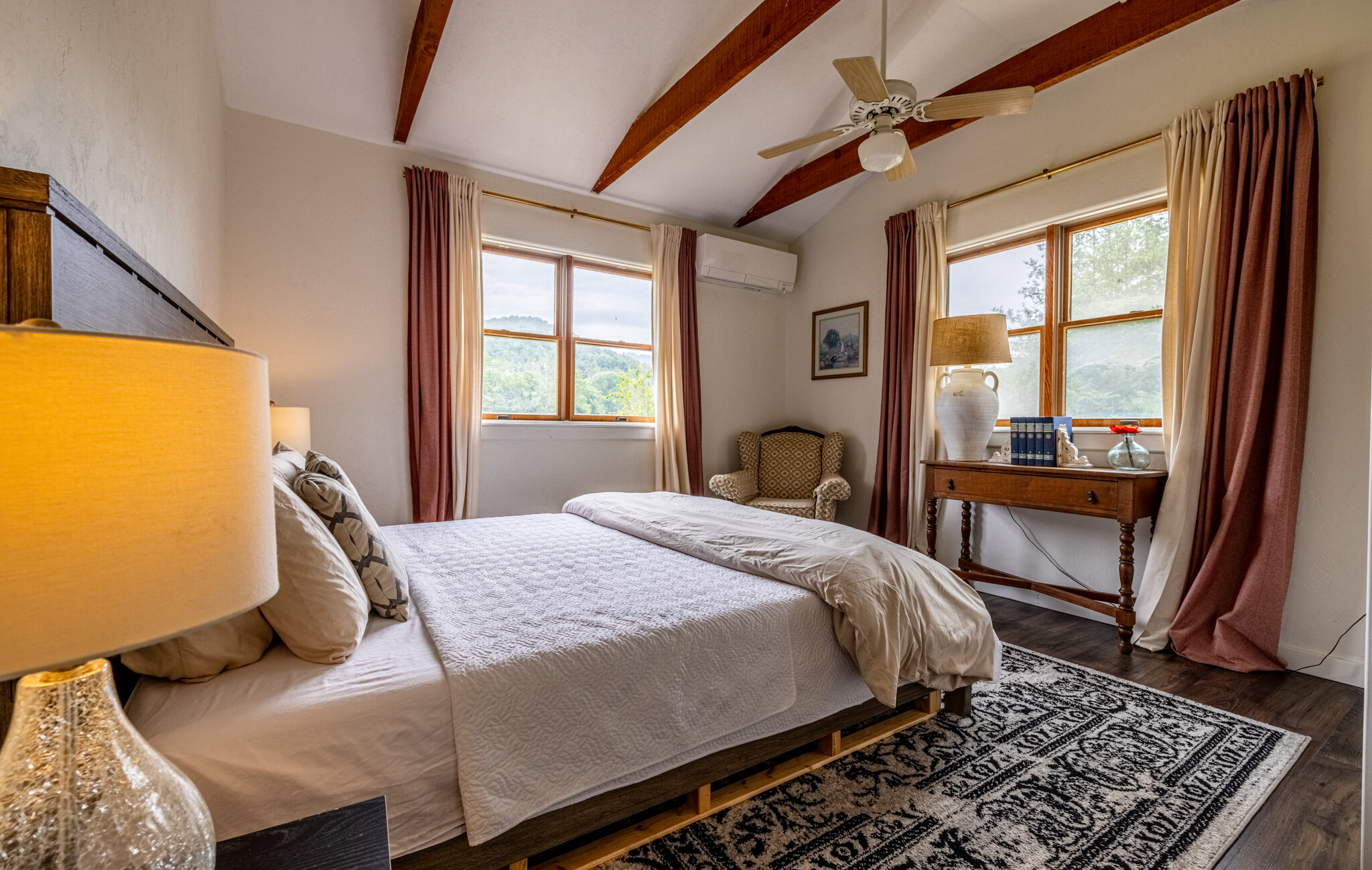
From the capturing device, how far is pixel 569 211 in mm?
4137

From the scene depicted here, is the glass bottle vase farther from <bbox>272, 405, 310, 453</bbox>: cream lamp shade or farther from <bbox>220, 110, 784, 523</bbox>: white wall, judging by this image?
<bbox>272, 405, 310, 453</bbox>: cream lamp shade

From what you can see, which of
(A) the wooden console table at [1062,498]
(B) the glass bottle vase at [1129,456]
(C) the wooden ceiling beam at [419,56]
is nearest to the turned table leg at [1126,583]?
(A) the wooden console table at [1062,498]

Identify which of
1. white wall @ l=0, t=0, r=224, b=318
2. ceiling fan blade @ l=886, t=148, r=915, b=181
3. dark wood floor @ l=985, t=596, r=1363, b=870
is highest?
ceiling fan blade @ l=886, t=148, r=915, b=181

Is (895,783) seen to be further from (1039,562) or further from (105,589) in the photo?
(1039,562)

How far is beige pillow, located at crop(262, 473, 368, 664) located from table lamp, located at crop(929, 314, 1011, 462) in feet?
10.1

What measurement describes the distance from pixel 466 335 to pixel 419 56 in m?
1.49

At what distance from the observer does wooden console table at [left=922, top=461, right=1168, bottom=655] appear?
2697 millimetres

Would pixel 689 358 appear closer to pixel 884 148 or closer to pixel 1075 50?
pixel 884 148

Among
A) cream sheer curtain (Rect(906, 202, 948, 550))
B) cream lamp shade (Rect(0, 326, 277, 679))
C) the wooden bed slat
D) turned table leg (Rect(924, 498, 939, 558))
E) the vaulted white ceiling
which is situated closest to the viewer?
cream lamp shade (Rect(0, 326, 277, 679))

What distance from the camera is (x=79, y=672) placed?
20.9 inches

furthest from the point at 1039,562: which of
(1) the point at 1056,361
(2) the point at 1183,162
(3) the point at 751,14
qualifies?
(3) the point at 751,14

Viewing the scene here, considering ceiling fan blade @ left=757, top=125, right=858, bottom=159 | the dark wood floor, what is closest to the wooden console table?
the dark wood floor

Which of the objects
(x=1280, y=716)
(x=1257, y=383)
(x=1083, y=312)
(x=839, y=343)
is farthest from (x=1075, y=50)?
(x=1280, y=716)

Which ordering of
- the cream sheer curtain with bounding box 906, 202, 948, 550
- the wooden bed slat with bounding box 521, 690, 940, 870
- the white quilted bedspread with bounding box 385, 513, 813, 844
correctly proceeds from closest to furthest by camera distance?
the white quilted bedspread with bounding box 385, 513, 813, 844 < the wooden bed slat with bounding box 521, 690, 940, 870 < the cream sheer curtain with bounding box 906, 202, 948, 550
